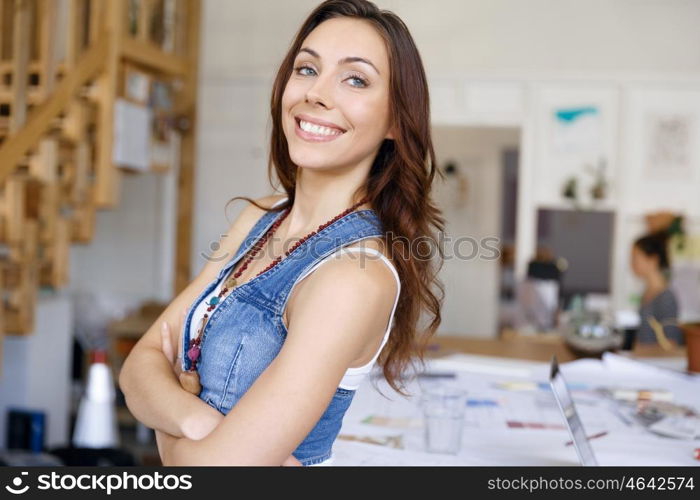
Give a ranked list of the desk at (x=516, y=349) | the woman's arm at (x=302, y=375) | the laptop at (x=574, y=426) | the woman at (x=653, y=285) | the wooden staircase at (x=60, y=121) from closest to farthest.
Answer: the woman's arm at (x=302, y=375)
the laptop at (x=574, y=426)
the desk at (x=516, y=349)
the wooden staircase at (x=60, y=121)
the woman at (x=653, y=285)

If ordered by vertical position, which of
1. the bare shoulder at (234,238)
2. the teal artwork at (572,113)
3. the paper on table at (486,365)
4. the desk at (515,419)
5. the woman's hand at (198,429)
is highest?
the teal artwork at (572,113)

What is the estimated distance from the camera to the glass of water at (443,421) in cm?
167

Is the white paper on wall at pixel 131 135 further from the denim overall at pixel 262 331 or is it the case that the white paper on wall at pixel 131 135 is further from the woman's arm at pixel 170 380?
the denim overall at pixel 262 331

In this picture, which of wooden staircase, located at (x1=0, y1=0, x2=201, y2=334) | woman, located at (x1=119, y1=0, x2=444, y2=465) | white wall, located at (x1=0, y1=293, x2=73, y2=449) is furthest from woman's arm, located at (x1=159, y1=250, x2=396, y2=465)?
white wall, located at (x1=0, y1=293, x2=73, y2=449)

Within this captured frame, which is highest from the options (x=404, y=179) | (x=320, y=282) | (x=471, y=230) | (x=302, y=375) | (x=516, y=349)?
(x=404, y=179)

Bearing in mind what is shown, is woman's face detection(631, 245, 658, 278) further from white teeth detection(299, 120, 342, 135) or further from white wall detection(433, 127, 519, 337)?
white teeth detection(299, 120, 342, 135)

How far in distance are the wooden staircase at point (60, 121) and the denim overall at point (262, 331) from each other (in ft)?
8.55

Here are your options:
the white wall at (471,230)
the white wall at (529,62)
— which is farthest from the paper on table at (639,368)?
the white wall at (471,230)

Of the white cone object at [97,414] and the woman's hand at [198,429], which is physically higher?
the woman's hand at [198,429]

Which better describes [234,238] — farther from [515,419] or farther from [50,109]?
[50,109]

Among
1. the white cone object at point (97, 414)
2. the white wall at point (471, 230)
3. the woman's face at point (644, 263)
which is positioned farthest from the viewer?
the white wall at point (471, 230)

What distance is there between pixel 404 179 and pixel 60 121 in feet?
12.0

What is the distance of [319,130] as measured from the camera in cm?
129

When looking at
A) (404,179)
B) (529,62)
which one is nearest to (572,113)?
(529,62)
